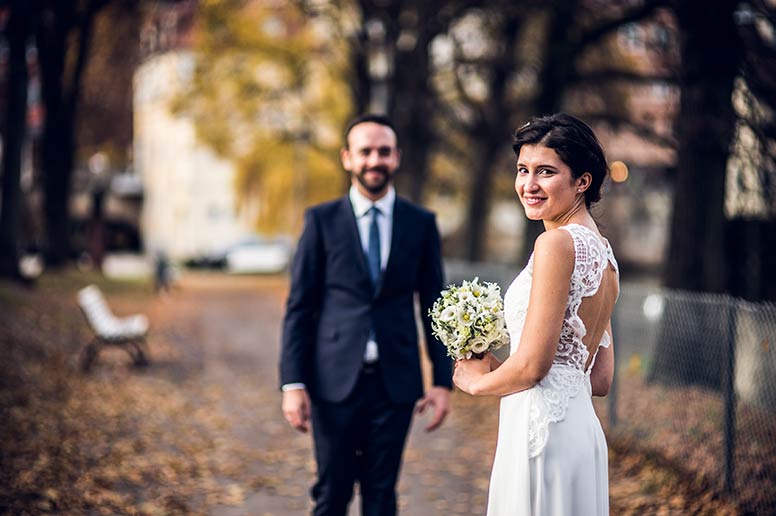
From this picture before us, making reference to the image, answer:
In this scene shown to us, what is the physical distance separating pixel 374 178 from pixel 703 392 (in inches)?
166

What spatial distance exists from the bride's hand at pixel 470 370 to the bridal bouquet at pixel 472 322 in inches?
0.8

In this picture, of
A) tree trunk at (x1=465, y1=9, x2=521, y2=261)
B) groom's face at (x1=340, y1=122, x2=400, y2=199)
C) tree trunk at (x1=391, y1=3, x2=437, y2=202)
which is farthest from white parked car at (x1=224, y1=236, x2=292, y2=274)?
groom's face at (x1=340, y1=122, x2=400, y2=199)

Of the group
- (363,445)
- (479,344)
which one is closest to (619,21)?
(363,445)

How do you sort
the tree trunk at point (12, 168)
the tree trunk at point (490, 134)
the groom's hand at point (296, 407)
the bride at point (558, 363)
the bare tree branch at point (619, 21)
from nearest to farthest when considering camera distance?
1. the bride at point (558, 363)
2. the groom's hand at point (296, 407)
3. the bare tree branch at point (619, 21)
4. the tree trunk at point (12, 168)
5. the tree trunk at point (490, 134)

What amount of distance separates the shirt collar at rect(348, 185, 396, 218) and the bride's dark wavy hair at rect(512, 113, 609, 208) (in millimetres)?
1661

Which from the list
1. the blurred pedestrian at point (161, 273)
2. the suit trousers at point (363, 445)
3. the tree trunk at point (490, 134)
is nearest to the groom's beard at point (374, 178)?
the suit trousers at point (363, 445)

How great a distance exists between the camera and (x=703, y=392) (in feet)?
25.2

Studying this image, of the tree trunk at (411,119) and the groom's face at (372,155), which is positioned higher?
the tree trunk at (411,119)

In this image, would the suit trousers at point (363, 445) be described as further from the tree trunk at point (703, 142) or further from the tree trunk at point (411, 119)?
the tree trunk at point (411, 119)

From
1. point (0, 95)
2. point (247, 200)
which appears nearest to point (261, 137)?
point (0, 95)

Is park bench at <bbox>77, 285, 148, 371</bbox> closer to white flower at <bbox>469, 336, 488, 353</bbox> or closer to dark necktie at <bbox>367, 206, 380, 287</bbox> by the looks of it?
dark necktie at <bbox>367, 206, 380, 287</bbox>

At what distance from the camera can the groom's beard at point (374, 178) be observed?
4.62 meters

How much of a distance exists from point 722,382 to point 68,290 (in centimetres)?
1693

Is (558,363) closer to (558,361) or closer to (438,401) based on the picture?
(558,361)
